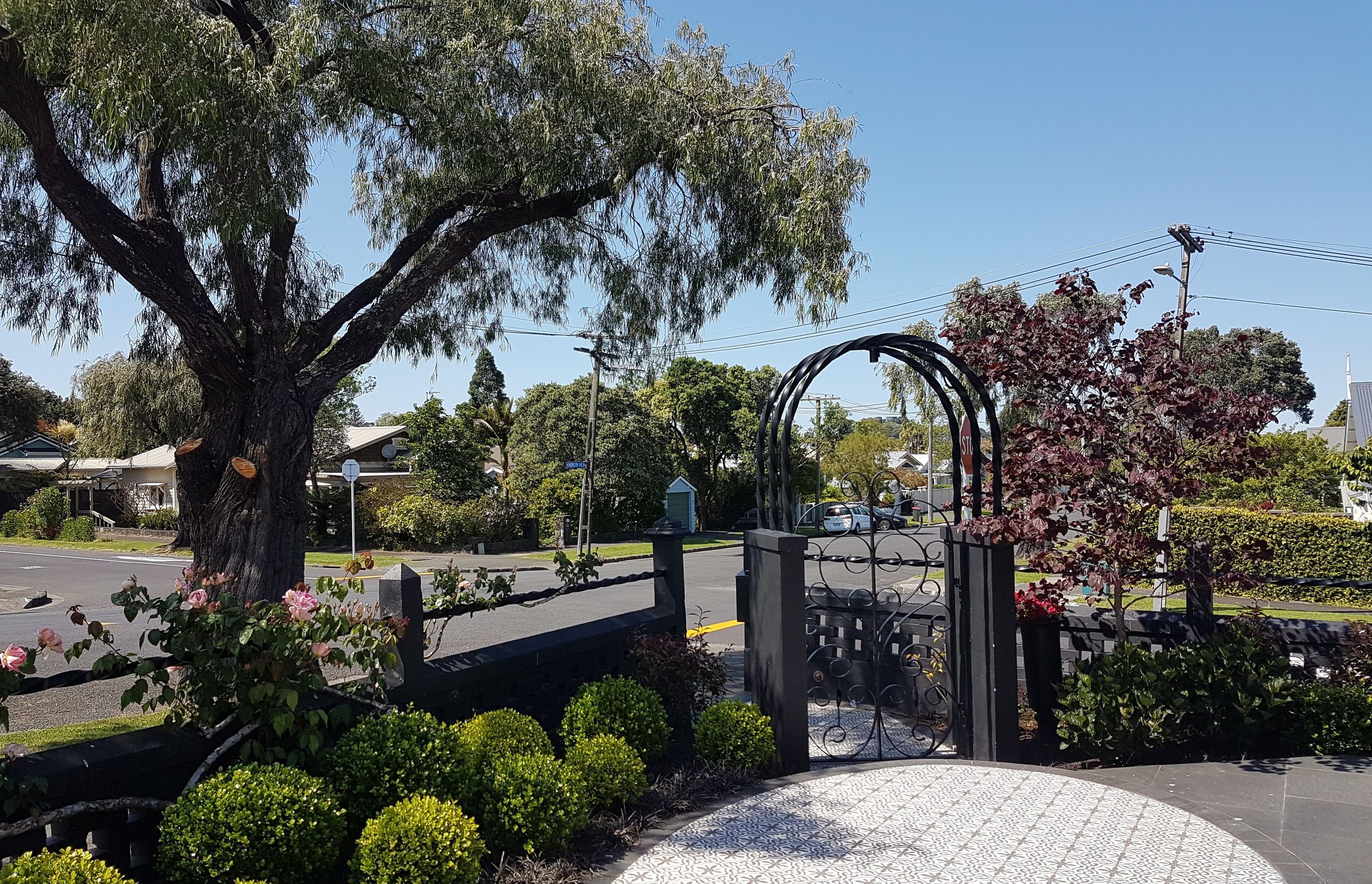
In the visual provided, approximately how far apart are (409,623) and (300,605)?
0.87m

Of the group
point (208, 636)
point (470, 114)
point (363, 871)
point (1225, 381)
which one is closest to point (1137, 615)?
point (363, 871)

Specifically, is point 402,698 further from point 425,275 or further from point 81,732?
point 425,275

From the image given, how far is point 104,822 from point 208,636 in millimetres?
754

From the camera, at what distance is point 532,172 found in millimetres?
8031

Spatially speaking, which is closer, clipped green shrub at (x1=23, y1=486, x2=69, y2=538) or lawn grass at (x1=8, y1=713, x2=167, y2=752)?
lawn grass at (x1=8, y1=713, x2=167, y2=752)

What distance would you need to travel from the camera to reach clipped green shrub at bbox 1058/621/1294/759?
566cm

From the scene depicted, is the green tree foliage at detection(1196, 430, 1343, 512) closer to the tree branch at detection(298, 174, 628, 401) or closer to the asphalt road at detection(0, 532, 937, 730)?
the asphalt road at detection(0, 532, 937, 730)

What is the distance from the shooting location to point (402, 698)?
185 inches

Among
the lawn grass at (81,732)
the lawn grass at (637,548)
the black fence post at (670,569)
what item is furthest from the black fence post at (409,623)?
the lawn grass at (637,548)

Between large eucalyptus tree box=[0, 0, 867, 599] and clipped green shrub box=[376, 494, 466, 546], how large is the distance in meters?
18.8

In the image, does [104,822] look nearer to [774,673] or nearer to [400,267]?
[774,673]

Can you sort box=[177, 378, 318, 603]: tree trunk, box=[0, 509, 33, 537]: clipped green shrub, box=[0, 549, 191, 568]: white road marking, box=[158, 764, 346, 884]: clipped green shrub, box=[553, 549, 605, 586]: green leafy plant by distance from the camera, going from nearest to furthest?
1. box=[158, 764, 346, 884]: clipped green shrub
2. box=[553, 549, 605, 586]: green leafy plant
3. box=[177, 378, 318, 603]: tree trunk
4. box=[0, 549, 191, 568]: white road marking
5. box=[0, 509, 33, 537]: clipped green shrub

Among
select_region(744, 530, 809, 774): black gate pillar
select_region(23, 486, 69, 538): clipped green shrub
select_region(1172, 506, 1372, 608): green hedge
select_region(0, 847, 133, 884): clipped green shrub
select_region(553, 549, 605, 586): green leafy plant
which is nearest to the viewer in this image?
select_region(0, 847, 133, 884): clipped green shrub

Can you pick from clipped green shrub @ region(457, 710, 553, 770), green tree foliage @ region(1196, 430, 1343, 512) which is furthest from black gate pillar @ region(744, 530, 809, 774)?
green tree foliage @ region(1196, 430, 1343, 512)
